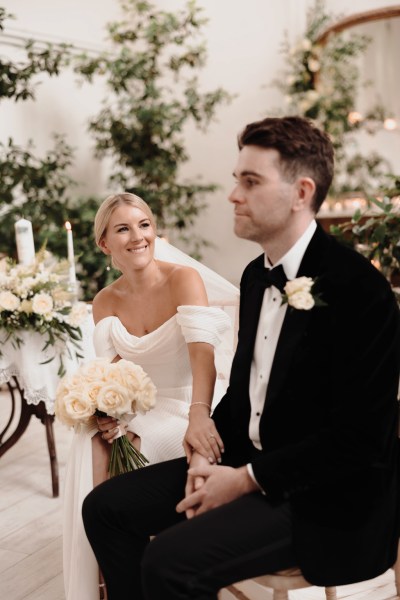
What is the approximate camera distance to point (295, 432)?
5.35 ft

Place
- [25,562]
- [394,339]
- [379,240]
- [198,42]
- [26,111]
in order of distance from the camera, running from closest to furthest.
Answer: [394,339], [379,240], [25,562], [26,111], [198,42]

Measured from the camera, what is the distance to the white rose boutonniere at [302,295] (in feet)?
5.06

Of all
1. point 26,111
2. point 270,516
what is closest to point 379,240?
point 270,516

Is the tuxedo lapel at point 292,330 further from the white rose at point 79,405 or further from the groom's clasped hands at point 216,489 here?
the white rose at point 79,405

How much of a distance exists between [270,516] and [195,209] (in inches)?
190

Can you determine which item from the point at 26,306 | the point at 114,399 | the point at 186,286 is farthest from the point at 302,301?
the point at 26,306

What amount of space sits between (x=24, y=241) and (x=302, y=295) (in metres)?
2.08

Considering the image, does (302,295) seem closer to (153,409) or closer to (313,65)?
(153,409)

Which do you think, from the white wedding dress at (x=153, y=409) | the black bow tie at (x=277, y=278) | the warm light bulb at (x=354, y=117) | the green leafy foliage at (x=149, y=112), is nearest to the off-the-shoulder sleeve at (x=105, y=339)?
the white wedding dress at (x=153, y=409)

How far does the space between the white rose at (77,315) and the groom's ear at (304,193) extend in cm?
169

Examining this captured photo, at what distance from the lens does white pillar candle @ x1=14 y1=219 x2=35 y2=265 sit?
10.8 ft

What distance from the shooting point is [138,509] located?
1.77 meters

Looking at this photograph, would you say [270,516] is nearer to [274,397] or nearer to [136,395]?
[274,397]

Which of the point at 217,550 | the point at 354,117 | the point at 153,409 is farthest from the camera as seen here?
the point at 354,117
